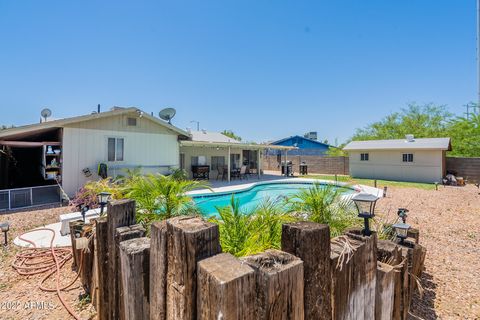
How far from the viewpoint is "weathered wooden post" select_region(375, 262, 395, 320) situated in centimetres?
188

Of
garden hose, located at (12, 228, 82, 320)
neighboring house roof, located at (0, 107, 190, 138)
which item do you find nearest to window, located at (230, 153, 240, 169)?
neighboring house roof, located at (0, 107, 190, 138)

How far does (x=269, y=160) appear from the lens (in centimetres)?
2611

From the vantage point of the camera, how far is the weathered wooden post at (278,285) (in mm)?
1068

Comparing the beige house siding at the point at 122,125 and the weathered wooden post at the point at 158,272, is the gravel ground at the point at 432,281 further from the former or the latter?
the beige house siding at the point at 122,125

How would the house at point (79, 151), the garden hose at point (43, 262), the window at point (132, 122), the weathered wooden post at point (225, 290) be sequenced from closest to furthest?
the weathered wooden post at point (225, 290) < the garden hose at point (43, 262) < the house at point (79, 151) < the window at point (132, 122)

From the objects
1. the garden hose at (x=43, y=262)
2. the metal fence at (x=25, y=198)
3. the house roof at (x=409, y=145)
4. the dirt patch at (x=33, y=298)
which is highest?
the house roof at (x=409, y=145)

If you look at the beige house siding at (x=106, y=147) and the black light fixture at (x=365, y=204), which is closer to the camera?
the black light fixture at (x=365, y=204)

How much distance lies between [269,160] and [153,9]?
1906 centimetres

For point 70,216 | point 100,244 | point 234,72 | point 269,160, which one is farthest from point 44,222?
point 269,160

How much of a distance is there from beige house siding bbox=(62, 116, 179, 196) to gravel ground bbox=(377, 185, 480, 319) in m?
10.6

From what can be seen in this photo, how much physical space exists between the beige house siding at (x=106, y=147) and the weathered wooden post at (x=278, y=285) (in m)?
11.2

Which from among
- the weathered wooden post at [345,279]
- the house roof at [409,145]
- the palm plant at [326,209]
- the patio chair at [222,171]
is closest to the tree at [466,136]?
the house roof at [409,145]

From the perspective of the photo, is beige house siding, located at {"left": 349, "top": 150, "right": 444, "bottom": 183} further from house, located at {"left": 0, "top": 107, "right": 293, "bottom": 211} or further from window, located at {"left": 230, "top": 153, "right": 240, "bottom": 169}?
house, located at {"left": 0, "top": 107, "right": 293, "bottom": 211}

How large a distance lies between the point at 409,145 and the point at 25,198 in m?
21.5
